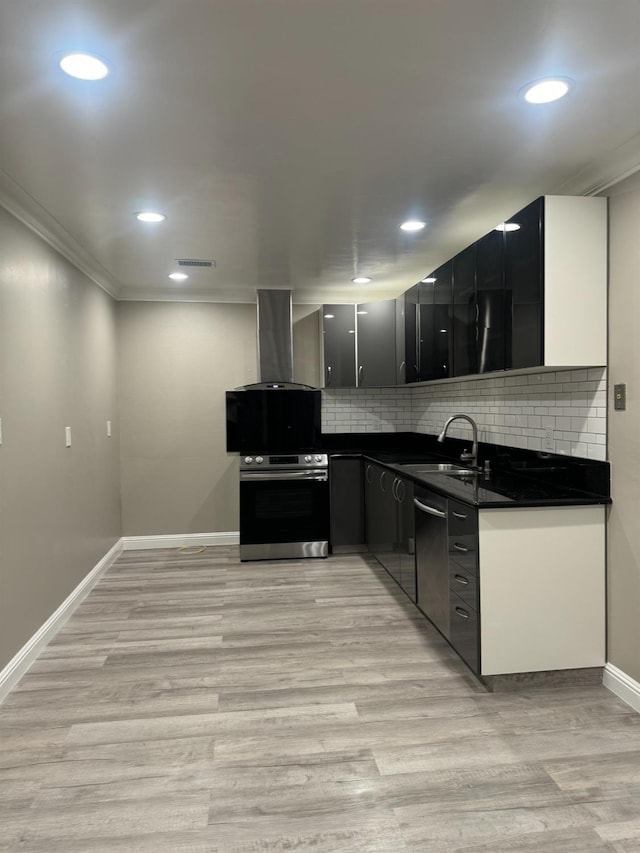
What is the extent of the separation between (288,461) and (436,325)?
183 centimetres

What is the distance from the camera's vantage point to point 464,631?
2.72m

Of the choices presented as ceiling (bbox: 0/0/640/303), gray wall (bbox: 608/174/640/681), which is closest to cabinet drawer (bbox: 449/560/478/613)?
gray wall (bbox: 608/174/640/681)

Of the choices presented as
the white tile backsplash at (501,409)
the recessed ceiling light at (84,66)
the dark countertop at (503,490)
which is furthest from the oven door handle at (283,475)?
the recessed ceiling light at (84,66)

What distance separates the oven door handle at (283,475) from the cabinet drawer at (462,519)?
2.22 metres

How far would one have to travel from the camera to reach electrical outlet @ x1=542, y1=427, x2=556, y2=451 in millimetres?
3074

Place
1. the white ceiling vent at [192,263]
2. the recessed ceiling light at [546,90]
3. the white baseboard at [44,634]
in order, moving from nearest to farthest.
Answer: the recessed ceiling light at [546,90] < the white baseboard at [44,634] < the white ceiling vent at [192,263]

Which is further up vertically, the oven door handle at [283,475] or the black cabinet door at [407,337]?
the black cabinet door at [407,337]

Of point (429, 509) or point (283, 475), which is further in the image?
point (283, 475)

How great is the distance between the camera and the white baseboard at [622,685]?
2445 millimetres

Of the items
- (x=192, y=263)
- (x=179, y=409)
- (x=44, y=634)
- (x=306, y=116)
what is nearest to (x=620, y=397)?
(x=306, y=116)

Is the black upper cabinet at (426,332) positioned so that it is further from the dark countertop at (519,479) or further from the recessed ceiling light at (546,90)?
the recessed ceiling light at (546,90)

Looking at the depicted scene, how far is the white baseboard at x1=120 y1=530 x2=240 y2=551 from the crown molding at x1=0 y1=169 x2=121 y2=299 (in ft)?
8.03

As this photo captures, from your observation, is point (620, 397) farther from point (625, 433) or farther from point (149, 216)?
point (149, 216)

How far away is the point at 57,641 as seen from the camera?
3.28 metres
